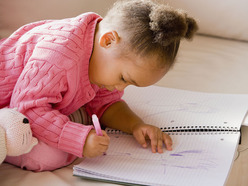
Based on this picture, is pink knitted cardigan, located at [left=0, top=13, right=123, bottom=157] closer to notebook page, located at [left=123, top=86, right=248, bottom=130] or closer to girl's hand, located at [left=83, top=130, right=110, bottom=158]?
girl's hand, located at [left=83, top=130, right=110, bottom=158]

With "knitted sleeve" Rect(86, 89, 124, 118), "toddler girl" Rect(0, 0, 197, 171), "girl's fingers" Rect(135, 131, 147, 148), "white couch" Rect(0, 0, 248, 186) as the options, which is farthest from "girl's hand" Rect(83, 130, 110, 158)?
"white couch" Rect(0, 0, 248, 186)

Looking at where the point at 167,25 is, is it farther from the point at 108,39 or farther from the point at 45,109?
the point at 45,109

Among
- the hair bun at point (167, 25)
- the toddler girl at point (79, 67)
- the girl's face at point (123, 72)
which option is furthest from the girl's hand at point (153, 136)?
the hair bun at point (167, 25)

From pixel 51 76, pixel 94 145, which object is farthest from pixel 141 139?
Result: pixel 51 76

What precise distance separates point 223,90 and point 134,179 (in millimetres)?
510

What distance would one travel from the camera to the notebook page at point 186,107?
99 centimetres

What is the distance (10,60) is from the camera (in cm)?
93

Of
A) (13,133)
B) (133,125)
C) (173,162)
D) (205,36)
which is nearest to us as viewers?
(13,133)

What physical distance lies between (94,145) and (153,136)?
0.54 feet

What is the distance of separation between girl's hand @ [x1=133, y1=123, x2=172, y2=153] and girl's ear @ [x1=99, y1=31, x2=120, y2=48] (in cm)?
21

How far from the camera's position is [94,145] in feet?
2.76

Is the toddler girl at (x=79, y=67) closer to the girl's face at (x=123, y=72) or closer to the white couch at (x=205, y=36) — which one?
the girl's face at (x=123, y=72)

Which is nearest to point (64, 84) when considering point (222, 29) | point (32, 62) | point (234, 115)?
point (32, 62)

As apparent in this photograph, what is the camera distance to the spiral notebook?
0.82 m
